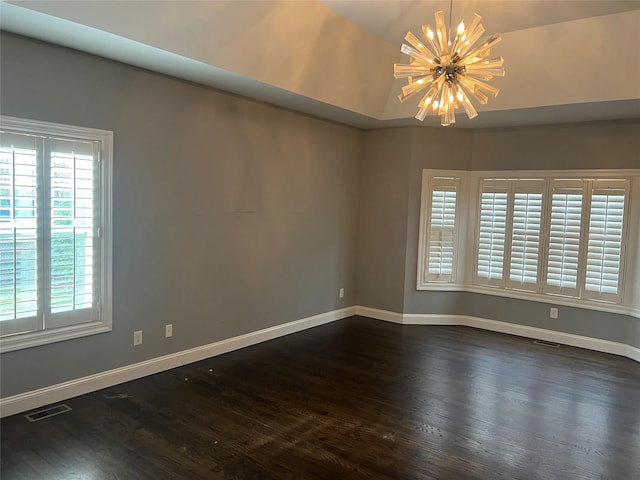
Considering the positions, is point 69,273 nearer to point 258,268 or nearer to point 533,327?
point 258,268

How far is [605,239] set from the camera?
5078 millimetres

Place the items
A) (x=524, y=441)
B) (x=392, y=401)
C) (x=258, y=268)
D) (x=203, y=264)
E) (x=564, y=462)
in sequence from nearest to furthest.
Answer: (x=564, y=462)
(x=524, y=441)
(x=392, y=401)
(x=203, y=264)
(x=258, y=268)

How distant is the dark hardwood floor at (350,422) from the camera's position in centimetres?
273

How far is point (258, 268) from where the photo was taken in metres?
5.00

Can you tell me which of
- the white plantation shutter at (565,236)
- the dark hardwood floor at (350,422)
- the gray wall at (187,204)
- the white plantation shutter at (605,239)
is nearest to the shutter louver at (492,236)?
the white plantation shutter at (565,236)

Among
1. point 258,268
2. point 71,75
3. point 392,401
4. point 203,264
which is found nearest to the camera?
point 71,75

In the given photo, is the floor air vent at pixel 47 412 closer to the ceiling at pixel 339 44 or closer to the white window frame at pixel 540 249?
the ceiling at pixel 339 44

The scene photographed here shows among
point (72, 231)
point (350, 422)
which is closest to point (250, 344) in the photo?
point (350, 422)

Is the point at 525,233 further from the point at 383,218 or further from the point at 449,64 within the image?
the point at 449,64

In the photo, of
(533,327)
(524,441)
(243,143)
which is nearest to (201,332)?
(243,143)

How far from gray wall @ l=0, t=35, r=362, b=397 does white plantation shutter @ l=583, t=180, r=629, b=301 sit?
9.70 feet

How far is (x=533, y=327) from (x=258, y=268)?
3329 millimetres

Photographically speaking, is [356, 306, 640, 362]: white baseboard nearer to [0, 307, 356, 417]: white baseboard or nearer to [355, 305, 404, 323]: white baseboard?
[355, 305, 404, 323]: white baseboard

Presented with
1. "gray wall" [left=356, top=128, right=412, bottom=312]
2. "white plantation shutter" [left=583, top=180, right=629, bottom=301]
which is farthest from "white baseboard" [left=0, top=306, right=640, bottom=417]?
"white plantation shutter" [left=583, top=180, right=629, bottom=301]
